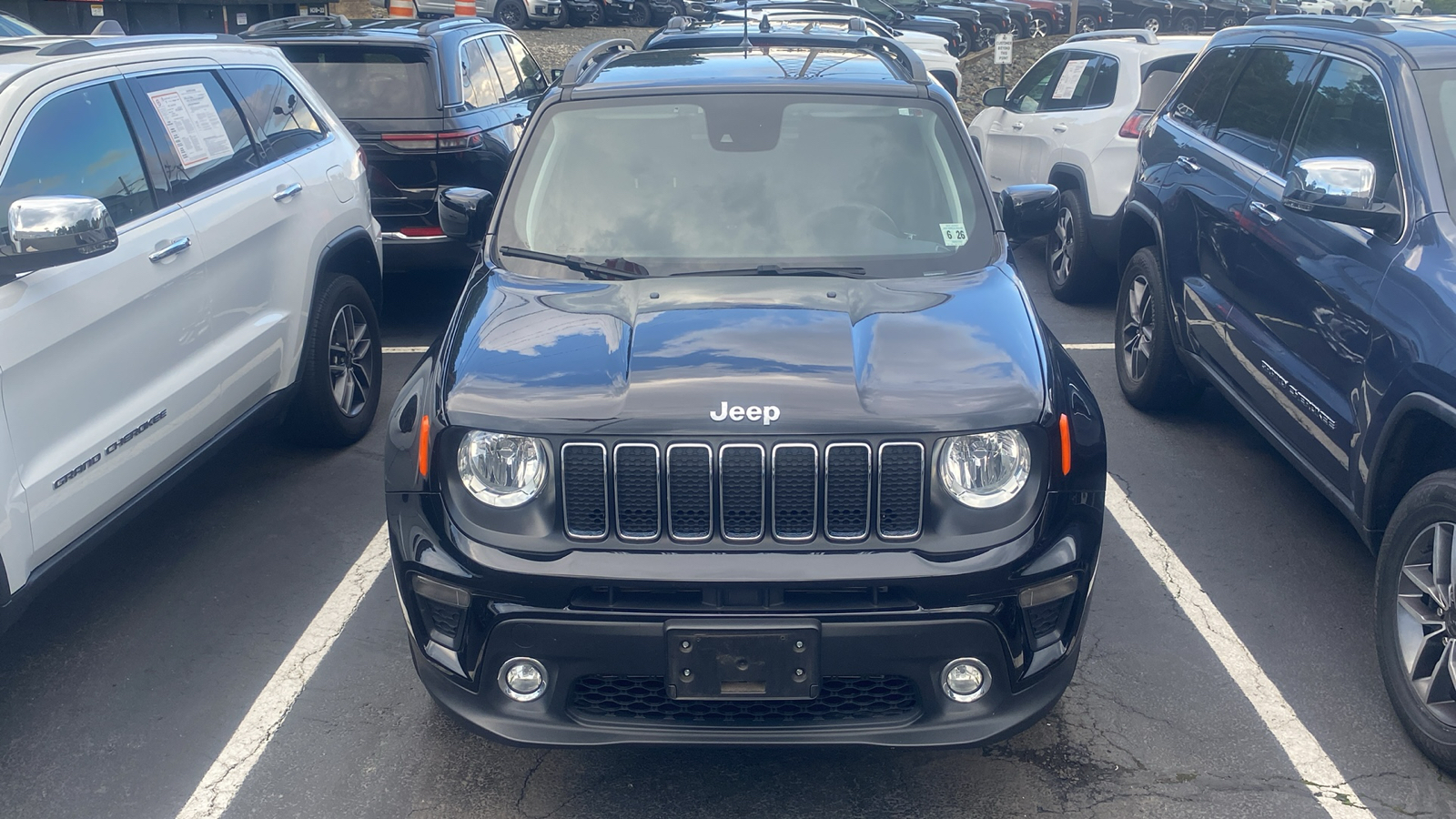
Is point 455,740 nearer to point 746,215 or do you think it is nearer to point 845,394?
point 845,394

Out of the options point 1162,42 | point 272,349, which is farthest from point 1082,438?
point 1162,42

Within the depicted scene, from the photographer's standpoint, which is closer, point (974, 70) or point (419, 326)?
point (419, 326)

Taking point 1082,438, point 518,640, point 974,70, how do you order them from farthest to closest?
point 974,70 → point 1082,438 → point 518,640

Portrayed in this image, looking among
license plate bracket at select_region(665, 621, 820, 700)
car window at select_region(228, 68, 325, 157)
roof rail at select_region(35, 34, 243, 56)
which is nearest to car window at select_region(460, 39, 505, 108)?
car window at select_region(228, 68, 325, 157)

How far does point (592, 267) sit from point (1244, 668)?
237cm

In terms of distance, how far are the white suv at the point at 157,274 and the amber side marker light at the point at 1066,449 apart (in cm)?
136

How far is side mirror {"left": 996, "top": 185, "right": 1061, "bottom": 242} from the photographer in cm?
432

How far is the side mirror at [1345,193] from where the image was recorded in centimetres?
380

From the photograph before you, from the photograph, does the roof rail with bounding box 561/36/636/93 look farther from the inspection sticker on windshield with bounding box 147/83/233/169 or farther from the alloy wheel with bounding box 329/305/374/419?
the alloy wheel with bounding box 329/305/374/419

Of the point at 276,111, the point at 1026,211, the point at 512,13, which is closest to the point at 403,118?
the point at 276,111

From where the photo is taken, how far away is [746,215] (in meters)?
3.93

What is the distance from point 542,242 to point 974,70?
1938cm

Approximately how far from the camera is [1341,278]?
4.07 m

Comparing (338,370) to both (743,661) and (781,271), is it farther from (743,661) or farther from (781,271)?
(743,661)
